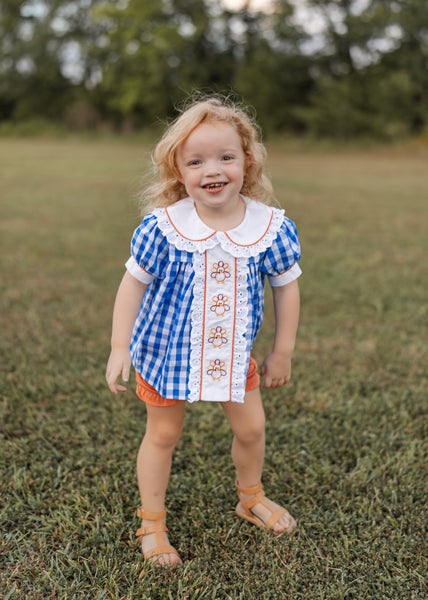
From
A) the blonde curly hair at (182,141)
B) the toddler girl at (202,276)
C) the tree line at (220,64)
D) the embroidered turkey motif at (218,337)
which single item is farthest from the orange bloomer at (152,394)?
the tree line at (220,64)

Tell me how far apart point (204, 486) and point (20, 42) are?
32905 millimetres

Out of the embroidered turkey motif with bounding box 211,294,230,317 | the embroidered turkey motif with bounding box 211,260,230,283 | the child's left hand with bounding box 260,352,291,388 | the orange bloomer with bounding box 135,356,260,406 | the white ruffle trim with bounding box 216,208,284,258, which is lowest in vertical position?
the orange bloomer with bounding box 135,356,260,406

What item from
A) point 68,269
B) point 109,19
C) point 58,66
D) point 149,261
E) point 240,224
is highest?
point 109,19

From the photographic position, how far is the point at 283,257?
1.69m

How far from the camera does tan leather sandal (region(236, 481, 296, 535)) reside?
6.37 ft

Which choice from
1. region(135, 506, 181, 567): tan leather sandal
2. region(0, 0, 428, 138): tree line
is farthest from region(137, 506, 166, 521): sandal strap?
region(0, 0, 428, 138): tree line

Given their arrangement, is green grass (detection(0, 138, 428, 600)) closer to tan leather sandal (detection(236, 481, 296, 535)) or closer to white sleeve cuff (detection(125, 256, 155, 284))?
tan leather sandal (detection(236, 481, 296, 535))

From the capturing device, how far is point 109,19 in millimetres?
27328

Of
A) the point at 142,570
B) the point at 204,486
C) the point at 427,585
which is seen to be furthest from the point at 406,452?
the point at 142,570

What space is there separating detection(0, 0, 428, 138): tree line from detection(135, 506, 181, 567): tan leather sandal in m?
19.8

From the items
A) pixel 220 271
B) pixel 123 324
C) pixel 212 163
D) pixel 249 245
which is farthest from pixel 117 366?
pixel 212 163

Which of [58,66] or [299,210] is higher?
[58,66]

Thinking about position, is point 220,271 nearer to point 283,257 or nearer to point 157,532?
point 283,257

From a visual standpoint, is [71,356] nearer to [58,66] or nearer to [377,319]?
[377,319]
